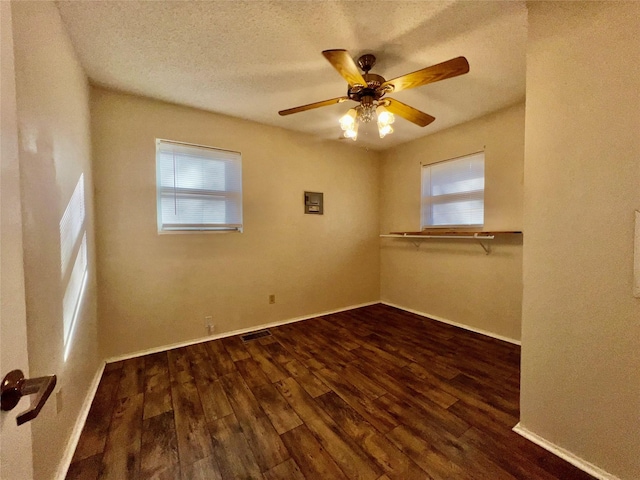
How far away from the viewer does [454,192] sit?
319cm

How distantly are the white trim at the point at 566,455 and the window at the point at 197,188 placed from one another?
2.93 m

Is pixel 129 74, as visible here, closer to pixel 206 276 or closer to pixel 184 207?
pixel 184 207

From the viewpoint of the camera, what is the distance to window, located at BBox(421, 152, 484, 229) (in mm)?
2965

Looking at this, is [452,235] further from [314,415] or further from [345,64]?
[314,415]

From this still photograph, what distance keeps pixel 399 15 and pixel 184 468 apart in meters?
2.86

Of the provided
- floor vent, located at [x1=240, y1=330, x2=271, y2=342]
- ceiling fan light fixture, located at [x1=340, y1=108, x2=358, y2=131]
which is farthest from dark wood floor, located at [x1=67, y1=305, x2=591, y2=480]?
ceiling fan light fixture, located at [x1=340, y1=108, x2=358, y2=131]

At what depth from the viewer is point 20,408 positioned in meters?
0.54

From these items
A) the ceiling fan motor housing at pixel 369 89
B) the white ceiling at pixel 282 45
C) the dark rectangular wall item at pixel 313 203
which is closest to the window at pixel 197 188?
the white ceiling at pixel 282 45

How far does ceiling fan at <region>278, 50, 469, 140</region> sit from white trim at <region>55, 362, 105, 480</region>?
253 centimetres

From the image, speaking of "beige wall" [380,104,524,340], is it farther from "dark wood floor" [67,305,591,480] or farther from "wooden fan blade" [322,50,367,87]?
"wooden fan blade" [322,50,367,87]

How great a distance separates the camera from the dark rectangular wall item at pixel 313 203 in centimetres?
341

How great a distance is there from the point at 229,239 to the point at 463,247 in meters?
2.88

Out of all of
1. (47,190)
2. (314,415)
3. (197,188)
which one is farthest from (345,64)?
(314,415)

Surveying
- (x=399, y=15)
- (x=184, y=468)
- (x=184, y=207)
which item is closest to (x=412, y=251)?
(x=399, y=15)
